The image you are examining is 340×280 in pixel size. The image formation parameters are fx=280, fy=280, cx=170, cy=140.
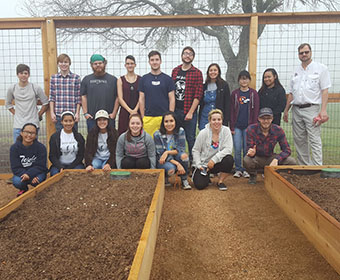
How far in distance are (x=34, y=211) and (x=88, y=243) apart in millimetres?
867

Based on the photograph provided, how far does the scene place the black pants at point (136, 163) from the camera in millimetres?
3744

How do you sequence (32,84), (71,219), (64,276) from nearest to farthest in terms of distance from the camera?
(64,276)
(71,219)
(32,84)

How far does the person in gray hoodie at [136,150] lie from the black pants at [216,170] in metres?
0.60

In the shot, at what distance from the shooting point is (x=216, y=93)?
13.7 ft

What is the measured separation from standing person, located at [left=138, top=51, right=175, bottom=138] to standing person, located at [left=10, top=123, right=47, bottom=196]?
57.4 inches

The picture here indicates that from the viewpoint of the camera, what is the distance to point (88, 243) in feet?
6.26

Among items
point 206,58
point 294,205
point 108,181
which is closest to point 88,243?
point 108,181

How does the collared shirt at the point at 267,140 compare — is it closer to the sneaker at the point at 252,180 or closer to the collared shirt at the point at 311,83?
the sneaker at the point at 252,180

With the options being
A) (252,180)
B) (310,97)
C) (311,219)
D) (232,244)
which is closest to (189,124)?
(252,180)

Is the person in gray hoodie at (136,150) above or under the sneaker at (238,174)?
above

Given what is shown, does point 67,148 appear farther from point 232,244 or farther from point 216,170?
point 232,244

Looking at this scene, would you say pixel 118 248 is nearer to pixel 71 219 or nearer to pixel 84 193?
pixel 71 219

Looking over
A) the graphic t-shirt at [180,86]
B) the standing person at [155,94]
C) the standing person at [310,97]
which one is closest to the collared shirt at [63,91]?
the standing person at [155,94]

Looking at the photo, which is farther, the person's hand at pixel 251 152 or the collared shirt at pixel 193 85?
the collared shirt at pixel 193 85
